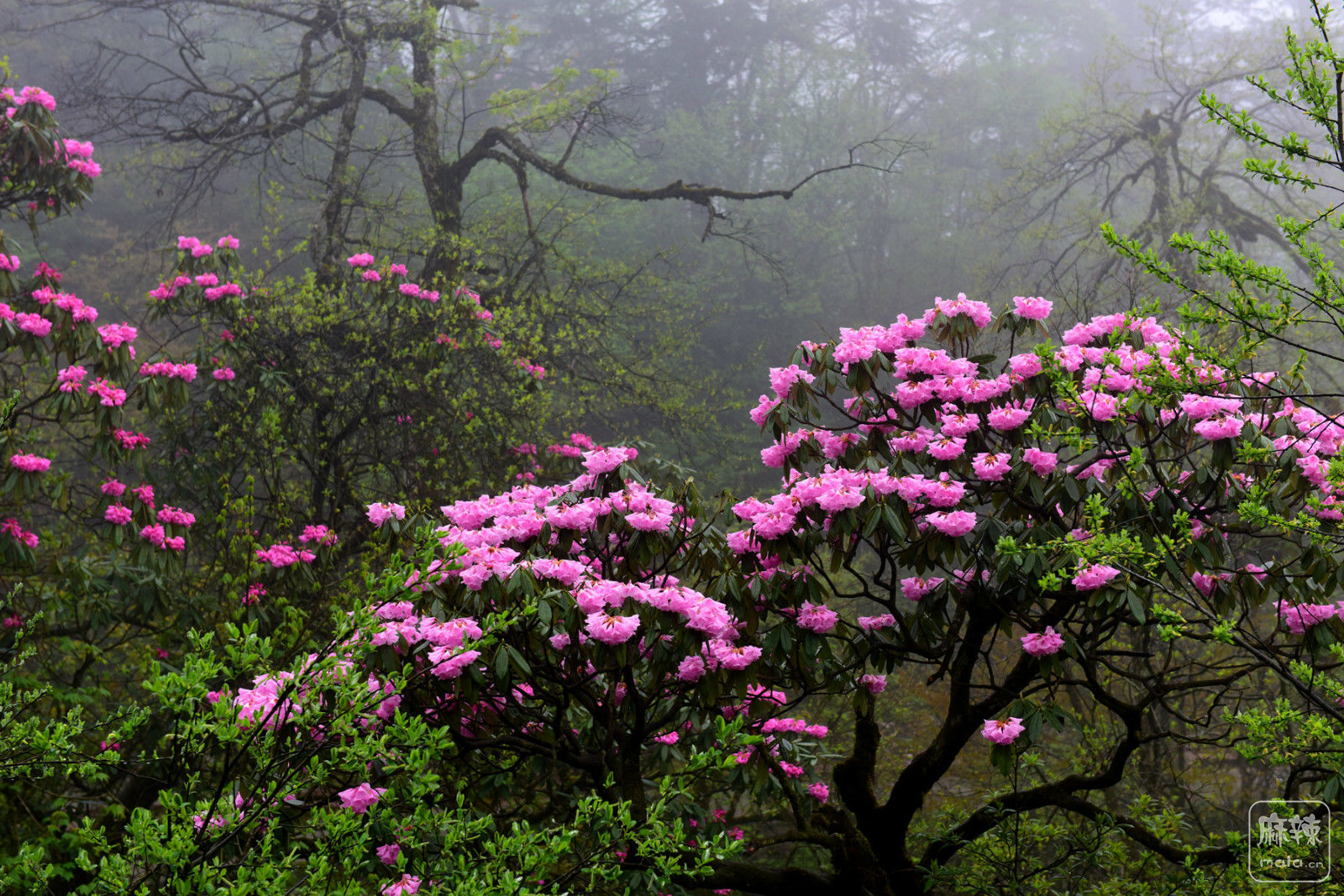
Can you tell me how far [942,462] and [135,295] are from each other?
1424 cm

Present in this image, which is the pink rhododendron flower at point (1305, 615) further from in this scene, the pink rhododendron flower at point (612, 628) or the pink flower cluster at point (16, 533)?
the pink flower cluster at point (16, 533)

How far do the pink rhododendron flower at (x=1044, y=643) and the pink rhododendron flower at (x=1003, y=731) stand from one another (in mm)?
201

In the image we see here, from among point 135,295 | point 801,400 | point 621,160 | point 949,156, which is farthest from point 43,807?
point 949,156

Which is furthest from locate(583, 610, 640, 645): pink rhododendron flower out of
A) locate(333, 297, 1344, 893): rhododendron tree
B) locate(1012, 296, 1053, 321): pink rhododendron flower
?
locate(1012, 296, 1053, 321): pink rhododendron flower

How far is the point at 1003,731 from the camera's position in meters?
2.25

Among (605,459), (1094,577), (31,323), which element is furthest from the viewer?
(31,323)

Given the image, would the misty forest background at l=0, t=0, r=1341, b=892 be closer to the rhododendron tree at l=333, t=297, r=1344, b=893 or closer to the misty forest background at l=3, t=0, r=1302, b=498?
the misty forest background at l=3, t=0, r=1302, b=498

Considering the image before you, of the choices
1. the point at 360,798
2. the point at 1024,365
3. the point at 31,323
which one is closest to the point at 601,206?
the point at 31,323

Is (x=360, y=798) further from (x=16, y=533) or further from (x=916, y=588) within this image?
(x=16, y=533)

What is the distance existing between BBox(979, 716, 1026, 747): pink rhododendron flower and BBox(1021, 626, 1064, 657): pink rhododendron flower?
0.20 m

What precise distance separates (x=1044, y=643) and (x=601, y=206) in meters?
9.46

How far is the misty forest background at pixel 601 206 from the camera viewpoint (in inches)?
203

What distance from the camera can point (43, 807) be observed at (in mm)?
3619

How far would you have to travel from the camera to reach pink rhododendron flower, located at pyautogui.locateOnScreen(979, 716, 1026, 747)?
2.24 metres
